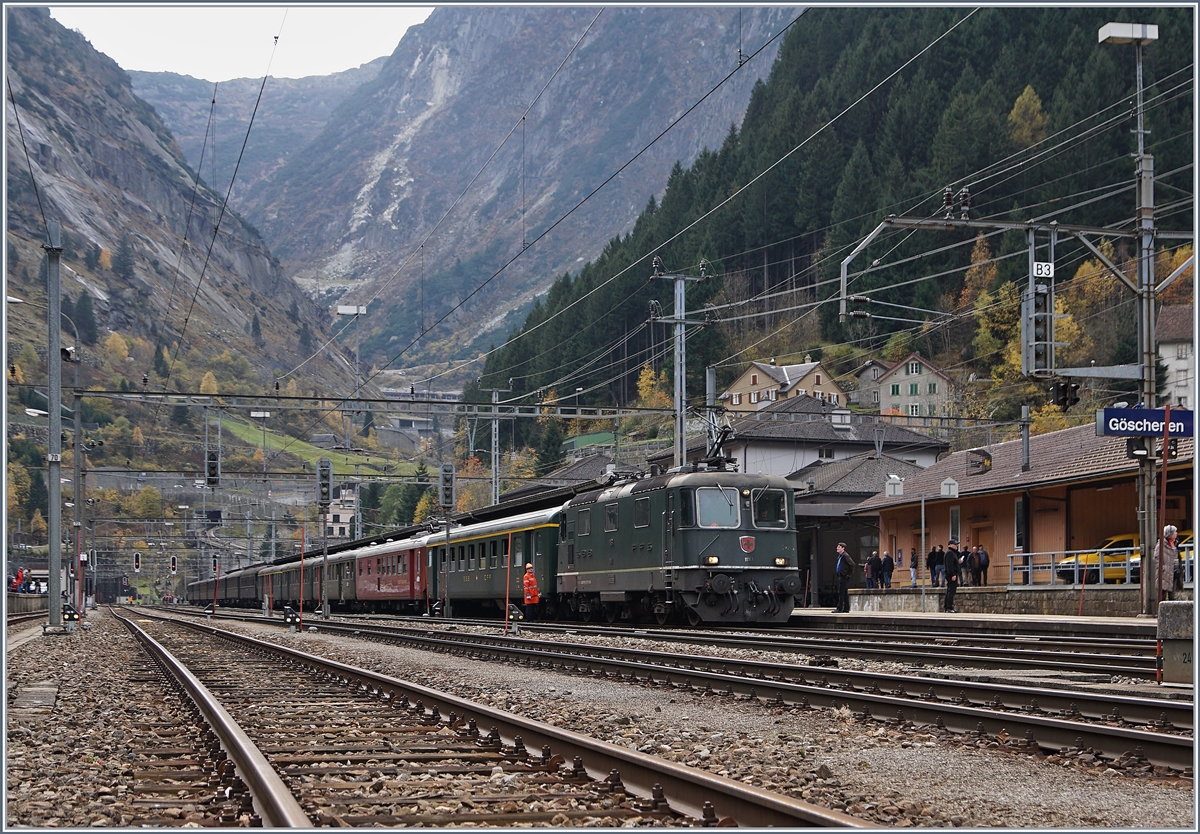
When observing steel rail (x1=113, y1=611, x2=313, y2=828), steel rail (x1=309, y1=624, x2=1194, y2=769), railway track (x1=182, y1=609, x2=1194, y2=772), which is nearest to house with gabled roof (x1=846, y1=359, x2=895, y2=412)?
railway track (x1=182, y1=609, x2=1194, y2=772)

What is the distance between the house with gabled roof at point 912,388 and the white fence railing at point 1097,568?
6171cm

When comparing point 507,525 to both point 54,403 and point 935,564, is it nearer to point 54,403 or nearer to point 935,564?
point 935,564

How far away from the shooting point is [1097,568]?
30281 millimetres

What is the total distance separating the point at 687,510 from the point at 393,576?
2411 cm

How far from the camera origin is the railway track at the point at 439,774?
268 inches

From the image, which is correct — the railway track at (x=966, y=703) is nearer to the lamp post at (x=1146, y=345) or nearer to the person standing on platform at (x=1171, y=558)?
the person standing on platform at (x=1171, y=558)

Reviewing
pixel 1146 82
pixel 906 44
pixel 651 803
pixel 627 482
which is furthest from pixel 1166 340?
pixel 651 803

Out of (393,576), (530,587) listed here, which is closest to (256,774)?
(530,587)

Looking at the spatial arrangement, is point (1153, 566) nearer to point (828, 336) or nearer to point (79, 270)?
point (828, 336)

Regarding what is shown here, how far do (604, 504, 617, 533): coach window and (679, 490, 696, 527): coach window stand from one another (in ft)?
9.27

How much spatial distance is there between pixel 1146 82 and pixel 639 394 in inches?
1853

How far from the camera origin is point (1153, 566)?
21.6 m

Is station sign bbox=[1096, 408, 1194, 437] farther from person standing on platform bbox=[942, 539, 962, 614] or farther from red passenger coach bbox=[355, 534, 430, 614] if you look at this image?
red passenger coach bbox=[355, 534, 430, 614]

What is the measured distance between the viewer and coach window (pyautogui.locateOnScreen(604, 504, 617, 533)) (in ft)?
88.3
